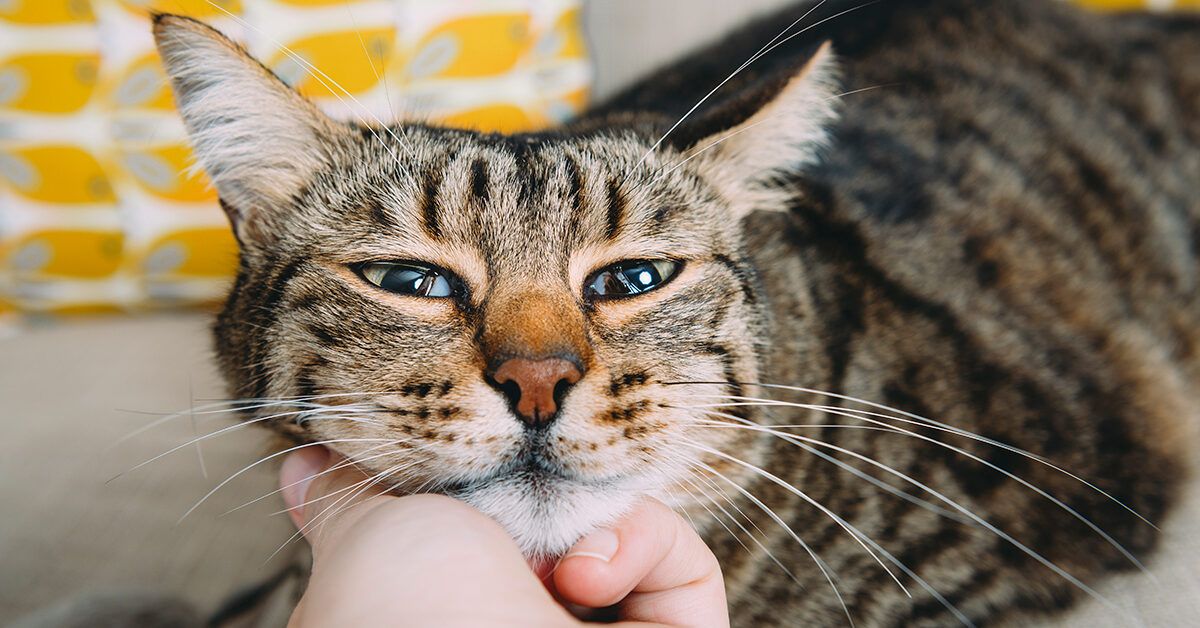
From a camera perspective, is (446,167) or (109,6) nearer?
(446,167)

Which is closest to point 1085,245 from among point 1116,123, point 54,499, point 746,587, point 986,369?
point 1116,123

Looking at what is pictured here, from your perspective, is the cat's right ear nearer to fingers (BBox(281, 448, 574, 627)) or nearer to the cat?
the cat

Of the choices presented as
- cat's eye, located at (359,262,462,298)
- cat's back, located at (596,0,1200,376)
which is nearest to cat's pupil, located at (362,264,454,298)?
cat's eye, located at (359,262,462,298)

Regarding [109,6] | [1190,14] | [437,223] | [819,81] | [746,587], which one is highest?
[109,6]

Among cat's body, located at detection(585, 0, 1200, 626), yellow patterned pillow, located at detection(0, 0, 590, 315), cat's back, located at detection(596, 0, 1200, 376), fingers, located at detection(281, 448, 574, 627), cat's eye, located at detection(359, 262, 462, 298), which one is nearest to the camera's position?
fingers, located at detection(281, 448, 574, 627)

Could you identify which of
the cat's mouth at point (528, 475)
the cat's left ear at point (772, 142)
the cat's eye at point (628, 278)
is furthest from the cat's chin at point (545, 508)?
the cat's left ear at point (772, 142)

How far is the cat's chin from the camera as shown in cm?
74

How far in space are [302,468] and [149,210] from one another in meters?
0.95

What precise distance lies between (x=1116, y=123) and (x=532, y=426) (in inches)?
52.8

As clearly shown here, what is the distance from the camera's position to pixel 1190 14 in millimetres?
1640

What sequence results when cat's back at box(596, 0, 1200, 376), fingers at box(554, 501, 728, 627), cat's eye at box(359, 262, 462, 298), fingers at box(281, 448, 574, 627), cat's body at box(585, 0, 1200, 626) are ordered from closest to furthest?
fingers at box(281, 448, 574, 627) → fingers at box(554, 501, 728, 627) → cat's eye at box(359, 262, 462, 298) → cat's body at box(585, 0, 1200, 626) → cat's back at box(596, 0, 1200, 376)

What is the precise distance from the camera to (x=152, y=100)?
149 centimetres

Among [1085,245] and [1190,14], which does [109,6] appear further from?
[1190,14]

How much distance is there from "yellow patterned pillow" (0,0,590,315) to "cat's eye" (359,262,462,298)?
0.65 m
